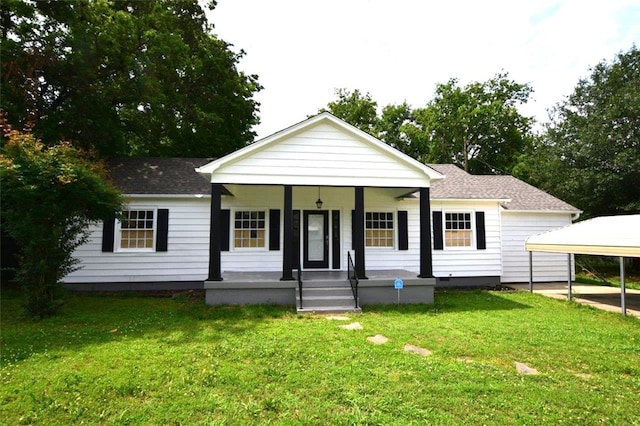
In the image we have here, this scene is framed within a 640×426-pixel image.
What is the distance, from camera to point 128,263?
10.8m

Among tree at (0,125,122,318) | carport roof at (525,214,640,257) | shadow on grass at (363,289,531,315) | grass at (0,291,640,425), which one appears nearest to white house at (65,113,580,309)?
shadow on grass at (363,289,531,315)

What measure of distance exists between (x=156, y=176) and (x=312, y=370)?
392 inches

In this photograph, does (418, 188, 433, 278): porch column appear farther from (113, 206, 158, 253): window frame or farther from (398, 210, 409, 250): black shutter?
(113, 206, 158, 253): window frame

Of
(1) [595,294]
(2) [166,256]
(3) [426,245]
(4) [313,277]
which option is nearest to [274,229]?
(4) [313,277]

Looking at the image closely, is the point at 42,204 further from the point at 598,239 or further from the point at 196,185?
the point at 598,239

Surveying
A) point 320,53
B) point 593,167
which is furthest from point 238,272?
point 593,167

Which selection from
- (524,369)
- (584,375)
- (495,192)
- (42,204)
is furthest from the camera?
(495,192)

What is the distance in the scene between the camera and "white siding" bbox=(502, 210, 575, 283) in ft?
42.0

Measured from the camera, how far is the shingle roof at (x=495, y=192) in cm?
1220

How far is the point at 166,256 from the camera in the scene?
11.0 m

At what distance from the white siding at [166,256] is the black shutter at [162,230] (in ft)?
0.38

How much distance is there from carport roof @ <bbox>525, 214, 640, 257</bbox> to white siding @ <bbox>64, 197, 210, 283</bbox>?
35.0ft

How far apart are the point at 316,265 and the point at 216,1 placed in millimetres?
13182

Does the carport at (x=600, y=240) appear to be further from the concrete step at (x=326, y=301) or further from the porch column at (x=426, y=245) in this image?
the concrete step at (x=326, y=301)
